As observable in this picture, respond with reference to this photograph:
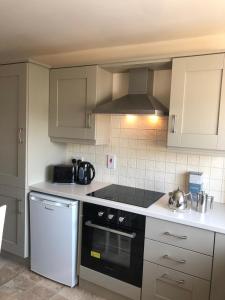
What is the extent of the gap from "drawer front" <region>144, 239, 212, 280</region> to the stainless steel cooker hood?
1.02 metres

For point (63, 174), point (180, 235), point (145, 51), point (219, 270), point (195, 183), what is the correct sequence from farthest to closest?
1. point (63, 174)
2. point (145, 51)
3. point (195, 183)
4. point (180, 235)
5. point (219, 270)

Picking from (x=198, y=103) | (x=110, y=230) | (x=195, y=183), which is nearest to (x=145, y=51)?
(x=198, y=103)

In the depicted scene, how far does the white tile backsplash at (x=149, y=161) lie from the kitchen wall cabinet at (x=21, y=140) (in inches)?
23.5

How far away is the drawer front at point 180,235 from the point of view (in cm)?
177

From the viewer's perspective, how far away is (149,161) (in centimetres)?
253

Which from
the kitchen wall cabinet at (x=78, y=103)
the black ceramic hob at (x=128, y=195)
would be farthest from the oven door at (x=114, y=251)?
the kitchen wall cabinet at (x=78, y=103)

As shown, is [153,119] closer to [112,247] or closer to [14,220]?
[112,247]

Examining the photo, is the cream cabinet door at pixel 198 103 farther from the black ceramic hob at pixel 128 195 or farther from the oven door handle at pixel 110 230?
the oven door handle at pixel 110 230

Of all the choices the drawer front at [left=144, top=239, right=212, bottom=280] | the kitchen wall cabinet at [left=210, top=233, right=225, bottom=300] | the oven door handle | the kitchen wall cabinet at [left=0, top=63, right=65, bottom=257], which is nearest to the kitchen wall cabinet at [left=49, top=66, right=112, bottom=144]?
the kitchen wall cabinet at [left=0, top=63, right=65, bottom=257]

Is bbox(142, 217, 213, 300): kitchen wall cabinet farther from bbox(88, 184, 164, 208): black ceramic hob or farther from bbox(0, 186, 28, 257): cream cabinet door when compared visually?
bbox(0, 186, 28, 257): cream cabinet door

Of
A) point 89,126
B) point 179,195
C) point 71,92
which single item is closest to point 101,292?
point 179,195

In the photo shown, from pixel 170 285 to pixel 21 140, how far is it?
1.76 meters

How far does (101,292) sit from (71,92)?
1.83 metres

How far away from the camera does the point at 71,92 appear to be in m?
2.52
